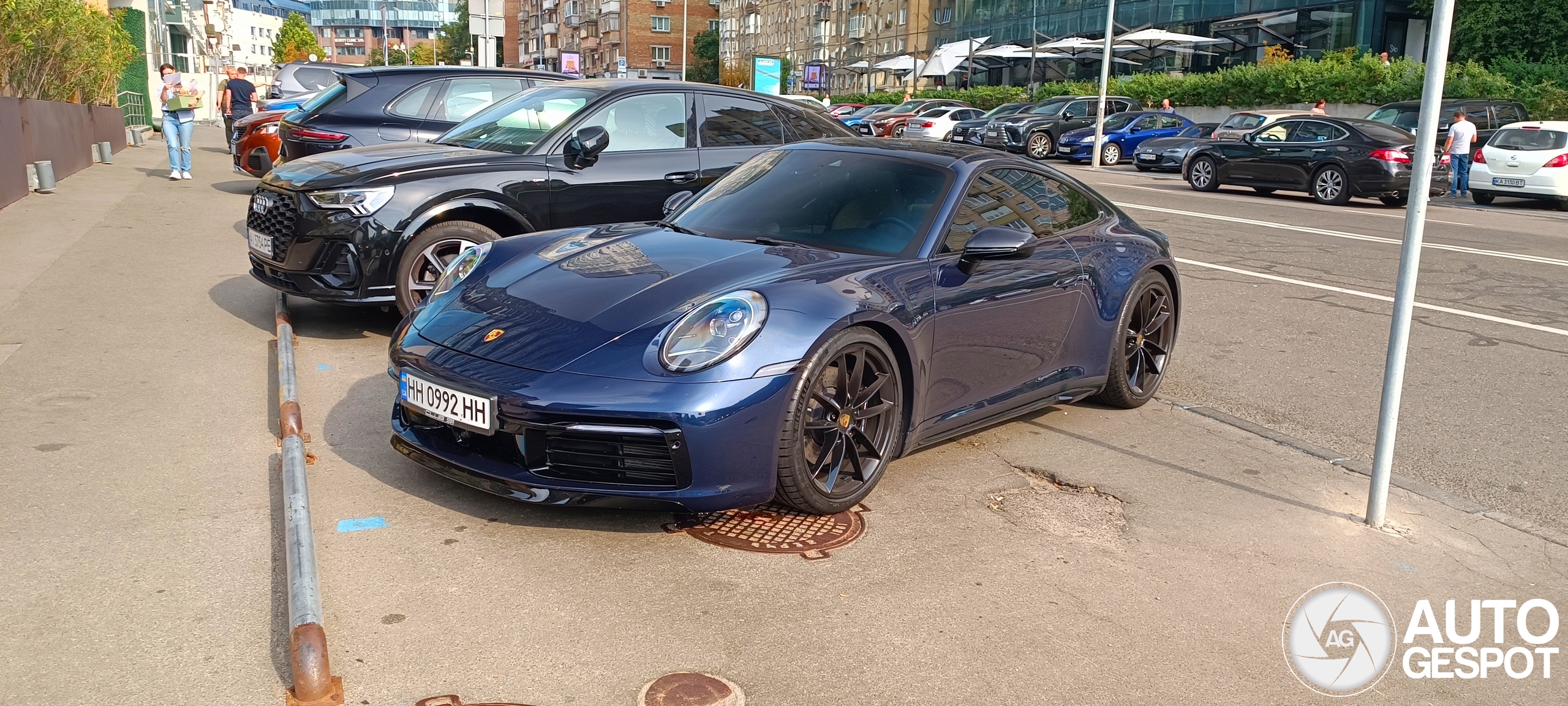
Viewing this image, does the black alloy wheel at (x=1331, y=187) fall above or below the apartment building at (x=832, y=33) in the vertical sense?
below

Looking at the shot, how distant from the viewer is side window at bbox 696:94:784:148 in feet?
26.8

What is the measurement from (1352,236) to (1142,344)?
31.3 ft

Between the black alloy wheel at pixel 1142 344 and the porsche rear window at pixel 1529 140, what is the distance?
1750 cm

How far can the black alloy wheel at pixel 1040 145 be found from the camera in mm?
31922

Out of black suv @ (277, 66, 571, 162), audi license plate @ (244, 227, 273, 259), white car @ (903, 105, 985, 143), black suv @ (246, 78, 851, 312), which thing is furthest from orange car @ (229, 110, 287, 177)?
white car @ (903, 105, 985, 143)

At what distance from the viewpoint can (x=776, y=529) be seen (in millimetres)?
4375

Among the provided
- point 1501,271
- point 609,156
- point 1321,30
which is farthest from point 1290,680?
point 1321,30

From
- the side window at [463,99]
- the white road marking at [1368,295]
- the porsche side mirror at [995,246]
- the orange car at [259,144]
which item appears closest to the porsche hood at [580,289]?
the porsche side mirror at [995,246]

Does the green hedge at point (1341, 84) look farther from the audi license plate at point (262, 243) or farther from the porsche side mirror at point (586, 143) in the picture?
the audi license plate at point (262, 243)

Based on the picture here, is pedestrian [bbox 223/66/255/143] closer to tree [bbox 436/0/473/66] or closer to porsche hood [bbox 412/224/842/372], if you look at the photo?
porsche hood [bbox 412/224/842/372]

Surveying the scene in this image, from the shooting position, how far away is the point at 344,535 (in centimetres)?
407

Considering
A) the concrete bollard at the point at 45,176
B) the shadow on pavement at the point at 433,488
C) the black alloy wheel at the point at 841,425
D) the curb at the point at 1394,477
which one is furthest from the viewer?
the concrete bollard at the point at 45,176

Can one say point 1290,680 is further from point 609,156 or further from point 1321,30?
point 1321,30

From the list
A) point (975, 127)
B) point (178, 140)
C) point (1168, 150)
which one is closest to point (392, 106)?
point (178, 140)
